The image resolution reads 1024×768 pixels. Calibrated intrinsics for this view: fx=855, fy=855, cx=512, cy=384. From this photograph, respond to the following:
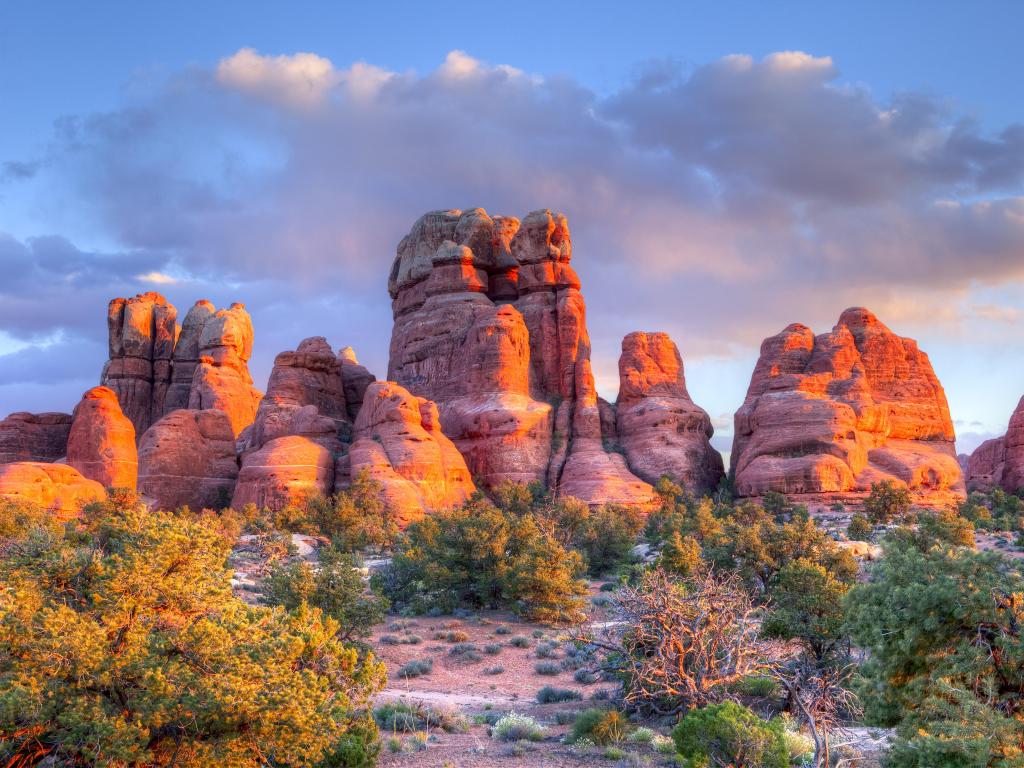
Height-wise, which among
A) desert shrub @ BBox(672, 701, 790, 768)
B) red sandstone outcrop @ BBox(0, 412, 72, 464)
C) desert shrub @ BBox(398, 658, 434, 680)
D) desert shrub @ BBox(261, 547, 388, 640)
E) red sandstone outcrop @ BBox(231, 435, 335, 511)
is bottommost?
desert shrub @ BBox(398, 658, 434, 680)

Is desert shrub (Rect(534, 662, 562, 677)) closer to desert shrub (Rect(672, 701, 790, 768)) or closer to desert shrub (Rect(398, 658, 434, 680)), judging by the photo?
desert shrub (Rect(398, 658, 434, 680))

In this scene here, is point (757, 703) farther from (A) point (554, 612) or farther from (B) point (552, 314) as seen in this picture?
(B) point (552, 314)

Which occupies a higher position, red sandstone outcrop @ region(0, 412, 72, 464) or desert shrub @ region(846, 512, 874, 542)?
red sandstone outcrop @ region(0, 412, 72, 464)

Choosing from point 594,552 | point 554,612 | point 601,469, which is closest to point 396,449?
point 601,469

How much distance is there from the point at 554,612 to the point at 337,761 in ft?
50.8

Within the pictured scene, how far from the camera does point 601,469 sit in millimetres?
55719

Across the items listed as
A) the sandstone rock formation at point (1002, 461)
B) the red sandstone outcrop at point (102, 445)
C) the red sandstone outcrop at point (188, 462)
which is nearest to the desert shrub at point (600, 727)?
the red sandstone outcrop at point (188, 462)

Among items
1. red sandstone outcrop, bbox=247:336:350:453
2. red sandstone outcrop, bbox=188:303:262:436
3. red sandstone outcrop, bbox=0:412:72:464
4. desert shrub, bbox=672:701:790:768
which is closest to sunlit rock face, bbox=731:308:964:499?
red sandstone outcrop, bbox=247:336:350:453

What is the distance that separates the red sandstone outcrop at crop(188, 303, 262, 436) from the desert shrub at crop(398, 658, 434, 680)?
4804cm

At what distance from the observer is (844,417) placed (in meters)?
56.5

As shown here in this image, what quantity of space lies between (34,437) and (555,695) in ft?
185

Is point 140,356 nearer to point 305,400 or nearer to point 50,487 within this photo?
point 305,400

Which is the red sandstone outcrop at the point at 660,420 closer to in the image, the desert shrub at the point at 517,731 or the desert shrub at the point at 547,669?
the desert shrub at the point at 547,669

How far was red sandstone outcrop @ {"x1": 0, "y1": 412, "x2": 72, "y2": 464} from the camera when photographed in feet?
200
